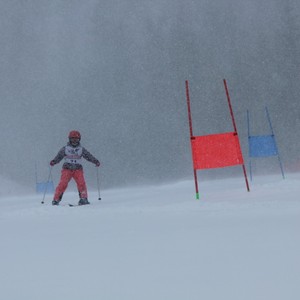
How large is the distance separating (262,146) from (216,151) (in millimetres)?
4056

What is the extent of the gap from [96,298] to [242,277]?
69cm

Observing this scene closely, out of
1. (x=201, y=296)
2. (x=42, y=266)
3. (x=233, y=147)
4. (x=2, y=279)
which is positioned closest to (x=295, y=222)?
(x=201, y=296)

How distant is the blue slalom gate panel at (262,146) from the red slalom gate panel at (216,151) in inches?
148

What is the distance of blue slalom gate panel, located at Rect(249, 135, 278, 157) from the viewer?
10734mm

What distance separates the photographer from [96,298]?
1662 millimetres

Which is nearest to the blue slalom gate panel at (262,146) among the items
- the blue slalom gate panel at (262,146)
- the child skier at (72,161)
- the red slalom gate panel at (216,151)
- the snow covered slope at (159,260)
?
the blue slalom gate panel at (262,146)

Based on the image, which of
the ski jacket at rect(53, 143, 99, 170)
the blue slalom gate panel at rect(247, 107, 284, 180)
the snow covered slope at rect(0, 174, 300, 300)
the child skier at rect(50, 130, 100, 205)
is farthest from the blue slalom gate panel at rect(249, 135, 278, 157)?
the snow covered slope at rect(0, 174, 300, 300)

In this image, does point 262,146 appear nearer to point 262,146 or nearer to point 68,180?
point 262,146

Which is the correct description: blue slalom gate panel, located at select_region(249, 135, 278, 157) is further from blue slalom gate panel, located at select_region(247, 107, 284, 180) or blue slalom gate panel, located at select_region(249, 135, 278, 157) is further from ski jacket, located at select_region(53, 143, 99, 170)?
ski jacket, located at select_region(53, 143, 99, 170)

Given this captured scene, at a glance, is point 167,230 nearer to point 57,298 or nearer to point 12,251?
point 12,251

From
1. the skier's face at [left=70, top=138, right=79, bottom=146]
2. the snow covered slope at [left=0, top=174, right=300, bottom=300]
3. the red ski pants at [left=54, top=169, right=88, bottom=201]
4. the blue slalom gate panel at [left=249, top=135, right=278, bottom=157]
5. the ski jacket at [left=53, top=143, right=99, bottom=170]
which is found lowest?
the snow covered slope at [left=0, top=174, right=300, bottom=300]

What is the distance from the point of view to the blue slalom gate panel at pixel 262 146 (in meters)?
10.7

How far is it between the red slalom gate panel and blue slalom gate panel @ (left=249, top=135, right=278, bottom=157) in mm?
3769

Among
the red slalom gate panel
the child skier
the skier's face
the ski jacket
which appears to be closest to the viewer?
the red slalom gate panel
